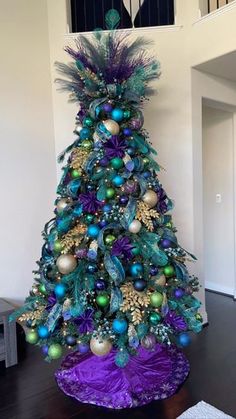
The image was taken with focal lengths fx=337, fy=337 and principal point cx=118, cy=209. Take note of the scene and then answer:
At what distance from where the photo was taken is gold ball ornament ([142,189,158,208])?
209 centimetres

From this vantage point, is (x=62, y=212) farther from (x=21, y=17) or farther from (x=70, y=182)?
(x=21, y=17)

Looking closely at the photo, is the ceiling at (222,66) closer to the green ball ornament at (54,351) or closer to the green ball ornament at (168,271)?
the green ball ornament at (168,271)

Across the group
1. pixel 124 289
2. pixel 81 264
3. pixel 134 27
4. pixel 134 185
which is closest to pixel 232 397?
pixel 124 289

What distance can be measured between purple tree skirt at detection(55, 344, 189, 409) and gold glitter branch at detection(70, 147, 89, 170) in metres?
1.30

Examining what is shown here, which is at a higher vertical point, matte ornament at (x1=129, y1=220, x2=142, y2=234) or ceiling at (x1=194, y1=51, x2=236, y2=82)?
ceiling at (x1=194, y1=51, x2=236, y2=82)

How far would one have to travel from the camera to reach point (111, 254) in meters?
1.99

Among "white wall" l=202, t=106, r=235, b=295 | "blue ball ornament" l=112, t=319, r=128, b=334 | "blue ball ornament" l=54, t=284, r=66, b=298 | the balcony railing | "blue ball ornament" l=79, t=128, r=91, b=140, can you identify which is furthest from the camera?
"white wall" l=202, t=106, r=235, b=295

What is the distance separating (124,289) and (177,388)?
2.83 feet

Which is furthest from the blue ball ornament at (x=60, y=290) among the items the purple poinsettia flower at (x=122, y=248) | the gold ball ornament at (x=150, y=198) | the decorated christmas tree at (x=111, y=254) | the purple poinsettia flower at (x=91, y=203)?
the gold ball ornament at (x=150, y=198)

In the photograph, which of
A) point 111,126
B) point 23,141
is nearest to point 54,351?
point 111,126

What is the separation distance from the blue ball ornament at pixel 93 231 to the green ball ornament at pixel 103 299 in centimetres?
35

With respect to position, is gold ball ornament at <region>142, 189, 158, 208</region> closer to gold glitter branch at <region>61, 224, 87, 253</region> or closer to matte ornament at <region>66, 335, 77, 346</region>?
gold glitter branch at <region>61, 224, 87, 253</region>

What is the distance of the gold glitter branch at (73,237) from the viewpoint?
208cm

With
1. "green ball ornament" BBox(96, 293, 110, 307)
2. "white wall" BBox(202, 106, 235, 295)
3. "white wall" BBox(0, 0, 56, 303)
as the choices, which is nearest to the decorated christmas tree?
"green ball ornament" BBox(96, 293, 110, 307)
